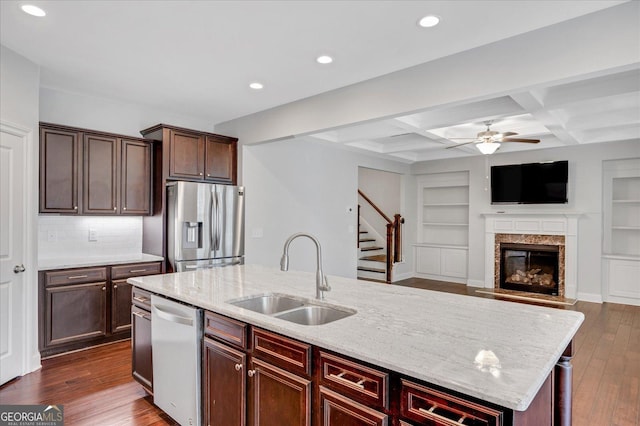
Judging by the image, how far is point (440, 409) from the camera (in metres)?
1.20

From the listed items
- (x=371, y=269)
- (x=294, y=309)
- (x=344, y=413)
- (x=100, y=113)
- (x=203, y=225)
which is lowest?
(x=371, y=269)

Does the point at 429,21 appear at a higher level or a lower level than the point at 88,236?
higher

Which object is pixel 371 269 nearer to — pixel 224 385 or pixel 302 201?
Result: pixel 302 201

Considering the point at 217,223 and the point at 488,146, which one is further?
the point at 488,146

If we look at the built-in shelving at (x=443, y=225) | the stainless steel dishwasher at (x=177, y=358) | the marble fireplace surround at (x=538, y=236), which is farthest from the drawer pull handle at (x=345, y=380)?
the built-in shelving at (x=443, y=225)

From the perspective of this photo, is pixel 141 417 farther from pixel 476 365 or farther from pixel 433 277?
pixel 433 277

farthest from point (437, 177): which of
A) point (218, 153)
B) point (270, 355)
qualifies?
point (270, 355)

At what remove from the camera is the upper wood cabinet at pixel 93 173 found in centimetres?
364

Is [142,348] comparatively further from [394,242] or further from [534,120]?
[394,242]

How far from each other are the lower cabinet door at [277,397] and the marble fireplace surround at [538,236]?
628 cm

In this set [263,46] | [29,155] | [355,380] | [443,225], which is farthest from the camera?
[443,225]

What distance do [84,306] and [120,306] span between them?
339 mm

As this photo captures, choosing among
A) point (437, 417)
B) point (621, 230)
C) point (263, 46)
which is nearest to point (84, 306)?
point (263, 46)

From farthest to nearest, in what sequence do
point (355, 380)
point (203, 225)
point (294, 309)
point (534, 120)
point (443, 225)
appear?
1. point (443, 225)
2. point (534, 120)
3. point (203, 225)
4. point (294, 309)
5. point (355, 380)
